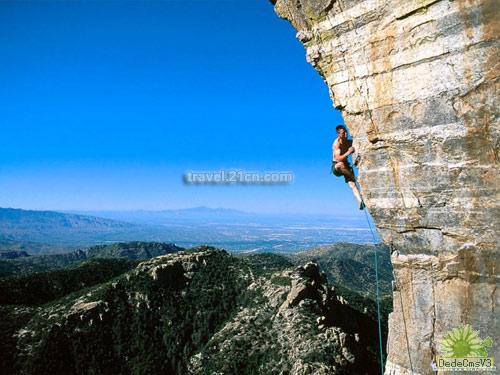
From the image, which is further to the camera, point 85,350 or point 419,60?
point 85,350

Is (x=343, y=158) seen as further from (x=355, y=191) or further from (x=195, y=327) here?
(x=195, y=327)

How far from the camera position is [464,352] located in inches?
304

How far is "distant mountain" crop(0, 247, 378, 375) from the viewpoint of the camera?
53.4 meters

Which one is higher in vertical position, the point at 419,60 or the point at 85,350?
the point at 419,60

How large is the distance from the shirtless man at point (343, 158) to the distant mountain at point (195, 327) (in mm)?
42260

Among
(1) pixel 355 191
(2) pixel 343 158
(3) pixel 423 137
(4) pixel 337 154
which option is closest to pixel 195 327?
(1) pixel 355 191

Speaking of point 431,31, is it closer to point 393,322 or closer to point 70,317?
point 393,322

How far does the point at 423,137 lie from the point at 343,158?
2.92m

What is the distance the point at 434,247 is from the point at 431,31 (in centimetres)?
426

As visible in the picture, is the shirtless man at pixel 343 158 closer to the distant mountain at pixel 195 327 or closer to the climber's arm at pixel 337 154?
the climber's arm at pixel 337 154

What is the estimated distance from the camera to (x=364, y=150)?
28.1 feet

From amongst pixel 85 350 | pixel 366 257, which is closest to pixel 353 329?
pixel 85 350

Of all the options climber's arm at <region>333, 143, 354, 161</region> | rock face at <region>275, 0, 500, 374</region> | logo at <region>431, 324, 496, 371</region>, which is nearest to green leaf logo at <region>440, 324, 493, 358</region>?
logo at <region>431, 324, 496, 371</region>

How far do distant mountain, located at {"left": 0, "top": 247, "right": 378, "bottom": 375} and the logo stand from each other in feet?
140
